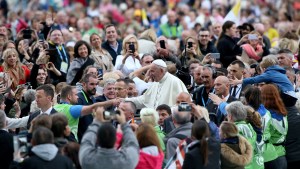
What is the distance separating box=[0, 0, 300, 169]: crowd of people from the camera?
42.1ft

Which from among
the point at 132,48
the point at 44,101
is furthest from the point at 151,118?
the point at 132,48

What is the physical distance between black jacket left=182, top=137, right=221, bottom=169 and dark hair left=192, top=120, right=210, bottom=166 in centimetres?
5

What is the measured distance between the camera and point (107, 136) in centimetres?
1237

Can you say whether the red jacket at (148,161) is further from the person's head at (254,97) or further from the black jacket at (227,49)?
the black jacket at (227,49)

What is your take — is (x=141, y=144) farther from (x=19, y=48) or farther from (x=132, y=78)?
(x=19, y=48)

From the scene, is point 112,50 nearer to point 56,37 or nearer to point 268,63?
point 56,37

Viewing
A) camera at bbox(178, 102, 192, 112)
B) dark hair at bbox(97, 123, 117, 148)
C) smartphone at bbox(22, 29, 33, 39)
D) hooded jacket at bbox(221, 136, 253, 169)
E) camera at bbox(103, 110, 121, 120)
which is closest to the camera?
dark hair at bbox(97, 123, 117, 148)

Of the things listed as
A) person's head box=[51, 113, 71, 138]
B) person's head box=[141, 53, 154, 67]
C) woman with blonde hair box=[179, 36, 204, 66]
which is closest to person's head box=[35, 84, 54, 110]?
person's head box=[51, 113, 71, 138]

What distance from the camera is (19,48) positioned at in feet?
70.3

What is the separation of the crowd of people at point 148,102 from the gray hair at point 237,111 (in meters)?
0.02

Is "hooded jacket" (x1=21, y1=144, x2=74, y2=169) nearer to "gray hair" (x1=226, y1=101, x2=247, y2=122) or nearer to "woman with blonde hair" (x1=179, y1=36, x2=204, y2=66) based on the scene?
"gray hair" (x1=226, y1=101, x2=247, y2=122)

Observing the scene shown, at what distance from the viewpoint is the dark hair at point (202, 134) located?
→ 42.5ft

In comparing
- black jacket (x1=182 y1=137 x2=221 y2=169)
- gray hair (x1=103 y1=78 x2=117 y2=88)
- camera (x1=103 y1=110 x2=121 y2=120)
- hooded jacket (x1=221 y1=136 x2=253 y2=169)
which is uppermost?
camera (x1=103 y1=110 x2=121 y2=120)

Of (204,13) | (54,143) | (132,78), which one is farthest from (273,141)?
(204,13)
